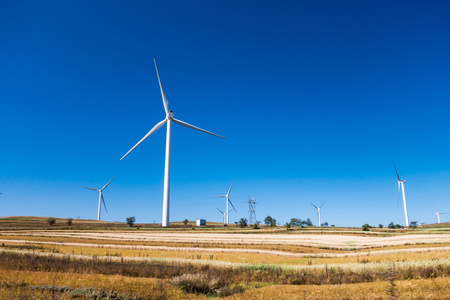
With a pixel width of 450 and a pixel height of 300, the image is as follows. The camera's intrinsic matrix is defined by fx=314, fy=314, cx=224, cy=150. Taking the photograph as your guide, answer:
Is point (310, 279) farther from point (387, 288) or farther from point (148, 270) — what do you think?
point (148, 270)

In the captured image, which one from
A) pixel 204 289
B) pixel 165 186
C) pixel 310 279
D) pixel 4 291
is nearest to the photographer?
pixel 4 291

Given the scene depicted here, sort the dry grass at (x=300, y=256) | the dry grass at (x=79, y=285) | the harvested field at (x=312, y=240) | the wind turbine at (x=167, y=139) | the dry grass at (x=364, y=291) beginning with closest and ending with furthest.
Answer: the dry grass at (x=364, y=291) → the dry grass at (x=79, y=285) → the dry grass at (x=300, y=256) → the harvested field at (x=312, y=240) → the wind turbine at (x=167, y=139)

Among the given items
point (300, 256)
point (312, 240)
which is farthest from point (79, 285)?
point (312, 240)

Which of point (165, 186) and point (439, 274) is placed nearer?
point (439, 274)

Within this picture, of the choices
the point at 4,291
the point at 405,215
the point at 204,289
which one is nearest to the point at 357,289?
the point at 204,289

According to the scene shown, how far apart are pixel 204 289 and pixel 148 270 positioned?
631 centimetres

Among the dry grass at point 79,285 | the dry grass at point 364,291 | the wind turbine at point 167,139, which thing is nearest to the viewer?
the dry grass at point 364,291

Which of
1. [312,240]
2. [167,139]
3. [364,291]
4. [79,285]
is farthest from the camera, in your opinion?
[167,139]

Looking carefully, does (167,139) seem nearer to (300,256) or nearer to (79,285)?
(300,256)

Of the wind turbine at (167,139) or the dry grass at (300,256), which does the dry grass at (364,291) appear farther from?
the wind turbine at (167,139)

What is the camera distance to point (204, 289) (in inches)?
696

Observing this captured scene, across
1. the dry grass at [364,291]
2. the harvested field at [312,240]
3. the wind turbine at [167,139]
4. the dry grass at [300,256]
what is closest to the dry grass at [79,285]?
the dry grass at [364,291]

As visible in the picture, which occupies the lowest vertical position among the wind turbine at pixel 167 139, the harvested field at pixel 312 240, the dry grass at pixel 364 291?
the harvested field at pixel 312 240

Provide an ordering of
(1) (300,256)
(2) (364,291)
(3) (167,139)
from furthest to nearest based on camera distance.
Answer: (3) (167,139)
(1) (300,256)
(2) (364,291)
